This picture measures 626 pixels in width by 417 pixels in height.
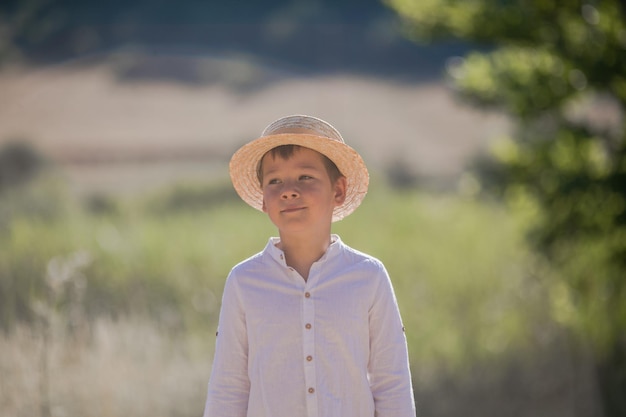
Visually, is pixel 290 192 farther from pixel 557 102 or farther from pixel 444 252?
pixel 444 252

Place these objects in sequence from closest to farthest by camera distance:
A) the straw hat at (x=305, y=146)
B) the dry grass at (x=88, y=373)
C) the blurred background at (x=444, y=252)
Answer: the straw hat at (x=305, y=146) < the dry grass at (x=88, y=373) < the blurred background at (x=444, y=252)

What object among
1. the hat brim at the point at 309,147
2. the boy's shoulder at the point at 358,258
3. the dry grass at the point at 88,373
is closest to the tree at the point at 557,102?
the dry grass at the point at 88,373

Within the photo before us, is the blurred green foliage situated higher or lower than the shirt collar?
higher

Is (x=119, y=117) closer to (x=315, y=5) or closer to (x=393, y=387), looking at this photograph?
(x=315, y=5)

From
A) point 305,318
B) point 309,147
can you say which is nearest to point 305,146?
point 309,147

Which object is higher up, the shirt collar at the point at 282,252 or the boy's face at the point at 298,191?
the boy's face at the point at 298,191

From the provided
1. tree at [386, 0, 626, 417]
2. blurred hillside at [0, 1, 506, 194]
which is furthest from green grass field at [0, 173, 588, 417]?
blurred hillside at [0, 1, 506, 194]

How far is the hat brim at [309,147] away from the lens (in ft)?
7.04

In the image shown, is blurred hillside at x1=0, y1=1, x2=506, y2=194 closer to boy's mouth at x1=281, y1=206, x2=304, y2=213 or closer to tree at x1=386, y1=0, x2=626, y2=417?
tree at x1=386, y1=0, x2=626, y2=417

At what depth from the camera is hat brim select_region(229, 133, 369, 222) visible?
2146 millimetres

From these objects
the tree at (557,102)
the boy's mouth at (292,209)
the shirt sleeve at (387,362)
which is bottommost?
the shirt sleeve at (387,362)

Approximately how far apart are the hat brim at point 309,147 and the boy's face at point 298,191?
0.12ft

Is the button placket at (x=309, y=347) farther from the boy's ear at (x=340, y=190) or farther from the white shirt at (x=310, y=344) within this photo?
the boy's ear at (x=340, y=190)

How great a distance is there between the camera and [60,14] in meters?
18.0
